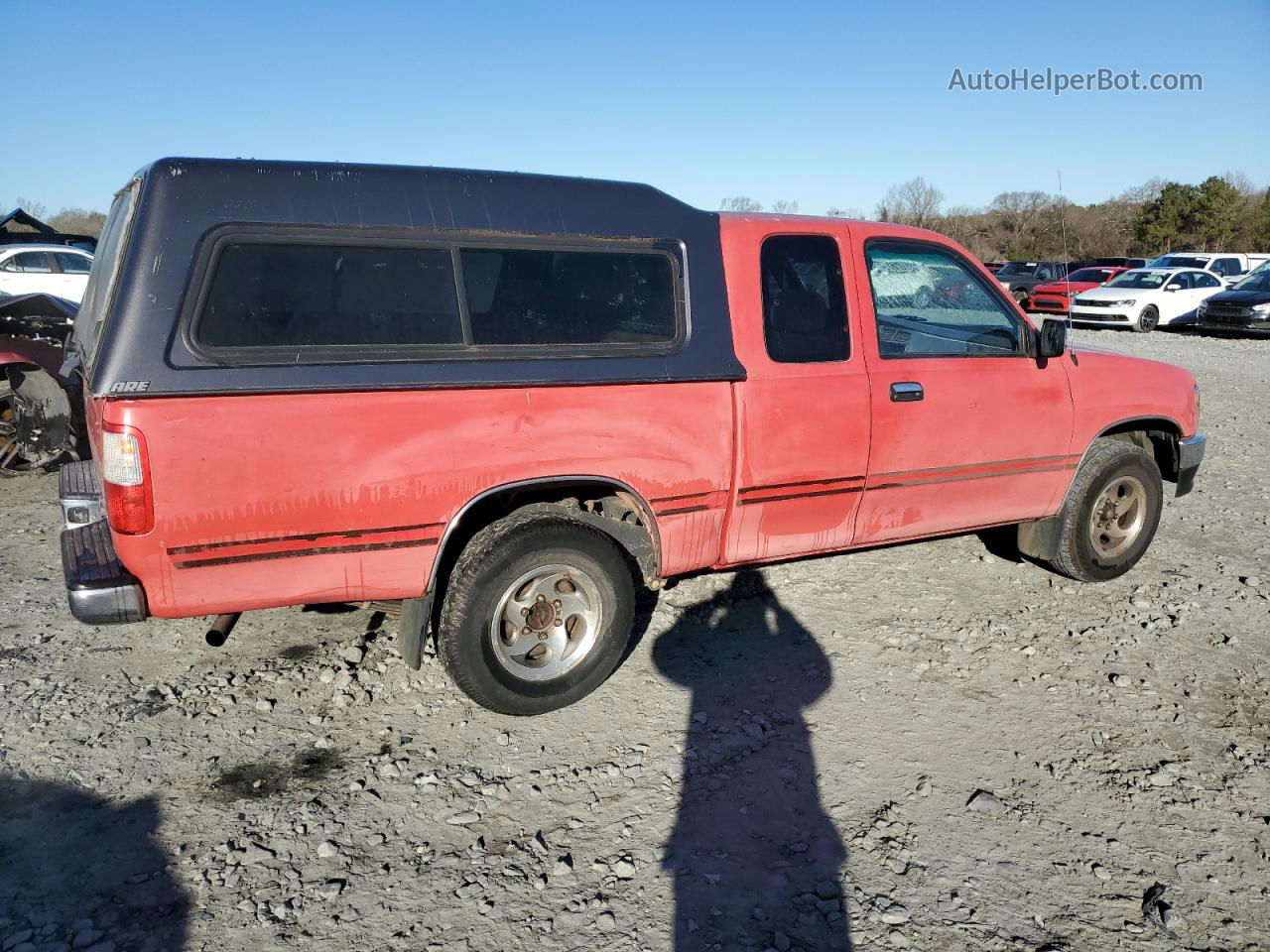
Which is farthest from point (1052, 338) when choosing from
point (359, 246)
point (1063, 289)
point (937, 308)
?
point (1063, 289)

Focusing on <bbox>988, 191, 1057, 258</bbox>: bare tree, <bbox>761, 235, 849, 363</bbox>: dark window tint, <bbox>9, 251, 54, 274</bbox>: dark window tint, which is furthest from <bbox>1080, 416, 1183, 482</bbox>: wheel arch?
<bbox>988, 191, 1057, 258</bbox>: bare tree

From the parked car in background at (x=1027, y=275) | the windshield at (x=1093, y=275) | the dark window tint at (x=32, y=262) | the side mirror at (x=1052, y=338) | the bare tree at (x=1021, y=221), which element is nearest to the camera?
the side mirror at (x=1052, y=338)

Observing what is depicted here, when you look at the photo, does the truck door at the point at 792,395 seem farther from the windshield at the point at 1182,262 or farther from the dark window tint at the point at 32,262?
the windshield at the point at 1182,262

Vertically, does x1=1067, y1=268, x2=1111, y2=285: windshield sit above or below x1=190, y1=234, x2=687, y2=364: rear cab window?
above

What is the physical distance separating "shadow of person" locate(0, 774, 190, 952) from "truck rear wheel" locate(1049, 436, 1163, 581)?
4767mm

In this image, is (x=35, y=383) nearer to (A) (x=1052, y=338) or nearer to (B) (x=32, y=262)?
(A) (x=1052, y=338)

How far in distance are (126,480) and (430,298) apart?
1227 mm

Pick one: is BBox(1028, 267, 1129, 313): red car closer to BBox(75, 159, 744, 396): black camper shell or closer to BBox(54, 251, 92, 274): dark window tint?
BBox(75, 159, 744, 396): black camper shell

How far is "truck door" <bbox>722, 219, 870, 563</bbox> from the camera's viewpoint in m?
4.05

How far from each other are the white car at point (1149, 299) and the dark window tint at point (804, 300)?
19057 mm

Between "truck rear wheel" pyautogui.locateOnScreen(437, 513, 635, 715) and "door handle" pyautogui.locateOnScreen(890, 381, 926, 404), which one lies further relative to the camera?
"door handle" pyautogui.locateOnScreen(890, 381, 926, 404)

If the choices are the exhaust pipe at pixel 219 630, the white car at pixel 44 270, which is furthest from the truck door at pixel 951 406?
the white car at pixel 44 270

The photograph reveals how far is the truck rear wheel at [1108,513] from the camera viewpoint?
5.20m

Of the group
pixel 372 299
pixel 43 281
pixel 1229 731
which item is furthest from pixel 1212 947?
pixel 43 281
